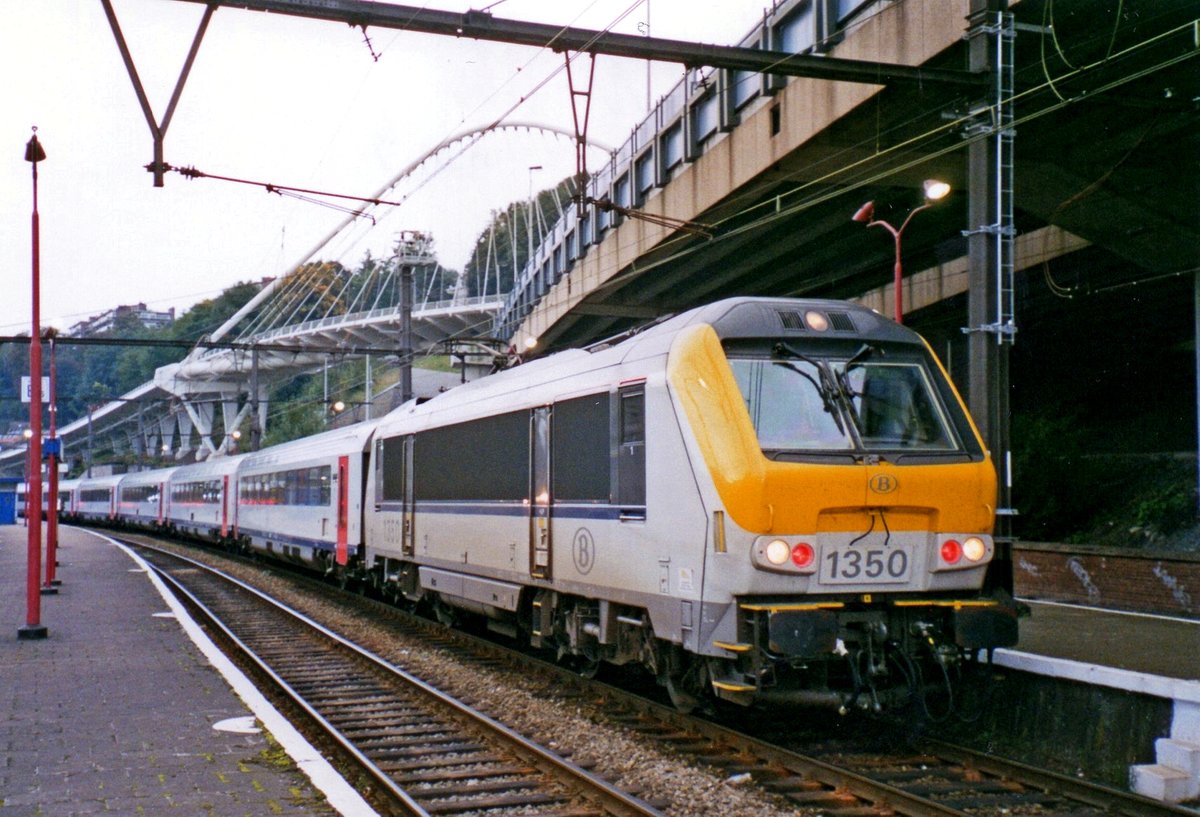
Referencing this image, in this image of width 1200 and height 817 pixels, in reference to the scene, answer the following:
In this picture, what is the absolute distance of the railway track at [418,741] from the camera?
7773 mm

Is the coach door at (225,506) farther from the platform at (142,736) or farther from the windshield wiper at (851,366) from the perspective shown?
the windshield wiper at (851,366)

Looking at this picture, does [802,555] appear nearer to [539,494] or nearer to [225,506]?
[539,494]

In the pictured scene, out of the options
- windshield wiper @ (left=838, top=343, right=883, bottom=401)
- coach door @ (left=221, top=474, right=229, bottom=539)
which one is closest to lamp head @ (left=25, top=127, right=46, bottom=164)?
windshield wiper @ (left=838, top=343, right=883, bottom=401)

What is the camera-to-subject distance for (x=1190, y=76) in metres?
14.4

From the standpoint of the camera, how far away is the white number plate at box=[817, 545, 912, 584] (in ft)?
27.9

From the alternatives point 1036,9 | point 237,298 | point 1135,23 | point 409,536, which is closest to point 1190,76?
point 1135,23

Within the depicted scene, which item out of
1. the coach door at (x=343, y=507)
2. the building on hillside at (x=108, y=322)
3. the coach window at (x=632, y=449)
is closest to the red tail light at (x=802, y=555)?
the coach window at (x=632, y=449)

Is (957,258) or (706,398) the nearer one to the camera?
(706,398)

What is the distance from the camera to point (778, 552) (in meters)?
8.29

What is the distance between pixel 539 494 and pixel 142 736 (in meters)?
4.25

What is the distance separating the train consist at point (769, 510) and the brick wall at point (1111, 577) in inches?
241

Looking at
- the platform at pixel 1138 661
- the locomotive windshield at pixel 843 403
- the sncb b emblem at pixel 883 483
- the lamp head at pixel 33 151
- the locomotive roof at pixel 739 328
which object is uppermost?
the lamp head at pixel 33 151

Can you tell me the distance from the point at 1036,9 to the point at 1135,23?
1561mm

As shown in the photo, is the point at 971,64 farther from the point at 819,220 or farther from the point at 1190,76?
the point at 819,220
